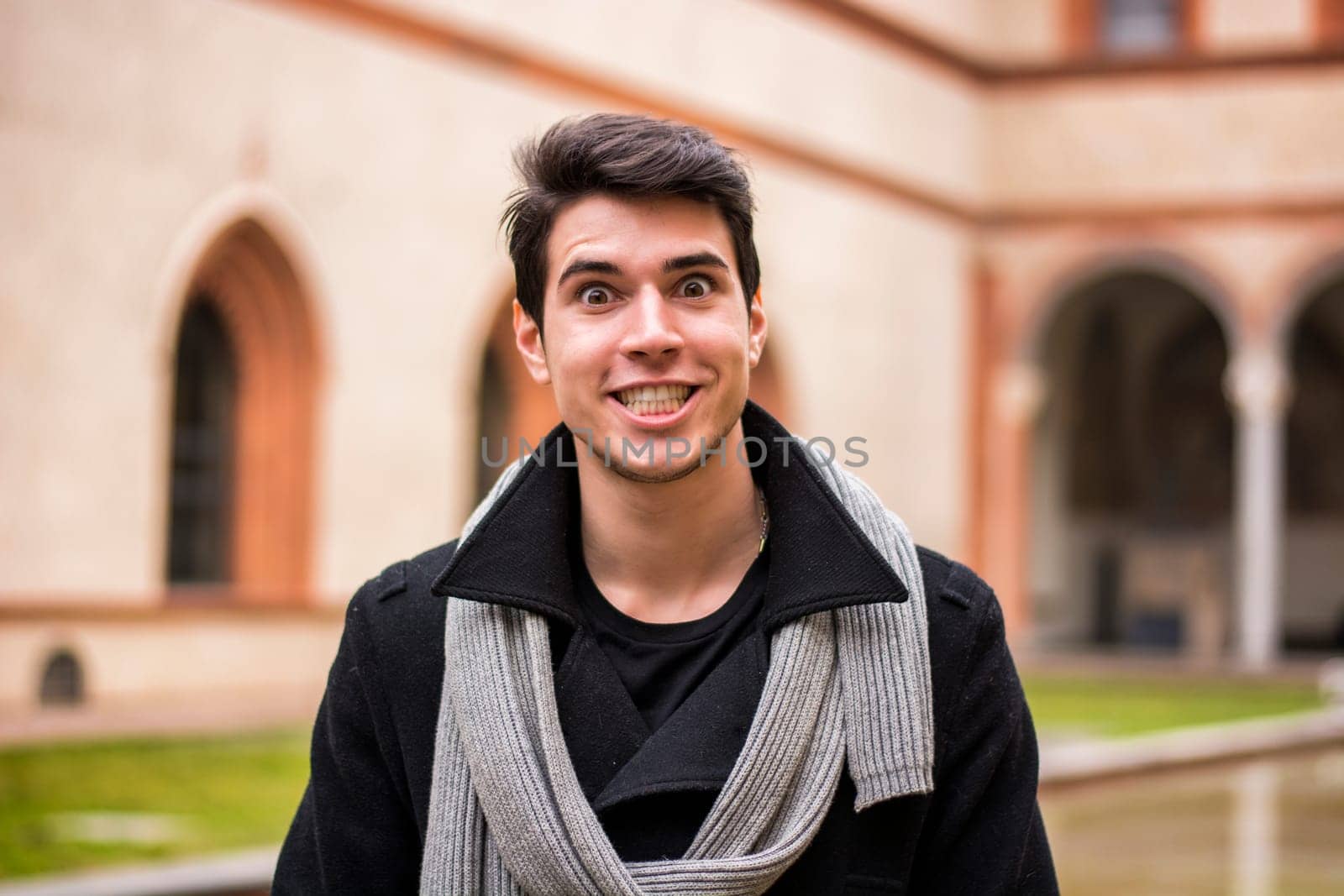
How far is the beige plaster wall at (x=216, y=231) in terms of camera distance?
11383 millimetres

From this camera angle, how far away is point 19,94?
36.7 feet

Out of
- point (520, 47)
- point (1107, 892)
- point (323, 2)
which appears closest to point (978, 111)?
point (520, 47)

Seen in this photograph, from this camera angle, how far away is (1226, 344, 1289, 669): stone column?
2014cm

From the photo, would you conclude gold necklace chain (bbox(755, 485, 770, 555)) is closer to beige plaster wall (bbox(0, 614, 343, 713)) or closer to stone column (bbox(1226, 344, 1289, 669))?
beige plaster wall (bbox(0, 614, 343, 713))

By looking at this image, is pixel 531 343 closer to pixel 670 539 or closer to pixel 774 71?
pixel 670 539

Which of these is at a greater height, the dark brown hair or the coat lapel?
the dark brown hair

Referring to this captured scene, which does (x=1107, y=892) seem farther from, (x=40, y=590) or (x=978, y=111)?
(x=978, y=111)

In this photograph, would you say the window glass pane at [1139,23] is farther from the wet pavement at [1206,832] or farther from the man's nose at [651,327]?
the man's nose at [651,327]

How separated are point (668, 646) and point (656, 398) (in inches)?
11.7

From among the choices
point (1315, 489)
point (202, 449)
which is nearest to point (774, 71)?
point (202, 449)

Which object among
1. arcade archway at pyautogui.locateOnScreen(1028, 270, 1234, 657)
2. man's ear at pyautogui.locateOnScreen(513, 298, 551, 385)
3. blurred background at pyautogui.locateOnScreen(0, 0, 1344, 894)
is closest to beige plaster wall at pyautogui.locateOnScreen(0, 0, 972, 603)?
blurred background at pyautogui.locateOnScreen(0, 0, 1344, 894)

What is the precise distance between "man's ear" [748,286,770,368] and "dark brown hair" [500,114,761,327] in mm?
85

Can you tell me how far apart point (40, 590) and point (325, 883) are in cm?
980

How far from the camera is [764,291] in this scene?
636 inches
